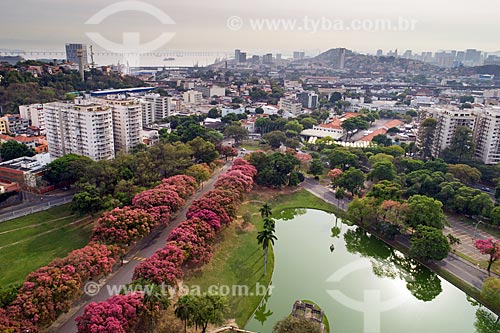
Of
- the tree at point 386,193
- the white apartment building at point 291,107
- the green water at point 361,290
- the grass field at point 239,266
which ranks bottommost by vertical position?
the green water at point 361,290

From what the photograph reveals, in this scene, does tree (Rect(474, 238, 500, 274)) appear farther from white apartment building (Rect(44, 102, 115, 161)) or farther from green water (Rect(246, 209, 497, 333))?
white apartment building (Rect(44, 102, 115, 161))

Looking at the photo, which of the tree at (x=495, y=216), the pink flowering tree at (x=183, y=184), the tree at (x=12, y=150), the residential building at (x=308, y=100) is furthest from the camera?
the residential building at (x=308, y=100)

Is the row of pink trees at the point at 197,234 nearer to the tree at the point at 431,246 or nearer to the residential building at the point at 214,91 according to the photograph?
the tree at the point at 431,246

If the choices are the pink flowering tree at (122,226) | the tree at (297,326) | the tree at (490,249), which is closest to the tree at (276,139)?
the pink flowering tree at (122,226)

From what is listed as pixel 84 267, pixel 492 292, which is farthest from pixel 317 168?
pixel 84 267

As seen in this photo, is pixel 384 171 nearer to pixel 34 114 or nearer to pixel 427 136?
pixel 427 136

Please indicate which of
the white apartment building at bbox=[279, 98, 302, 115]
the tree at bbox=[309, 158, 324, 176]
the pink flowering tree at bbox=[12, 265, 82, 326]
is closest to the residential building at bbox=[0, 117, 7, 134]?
the pink flowering tree at bbox=[12, 265, 82, 326]

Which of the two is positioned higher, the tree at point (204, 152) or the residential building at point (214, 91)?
the residential building at point (214, 91)
